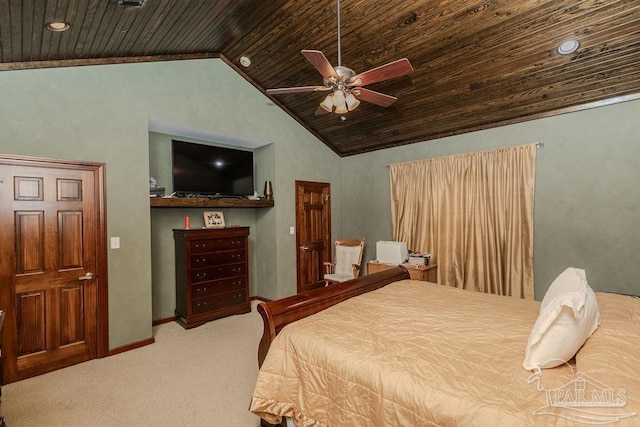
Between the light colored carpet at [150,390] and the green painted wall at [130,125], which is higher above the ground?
the green painted wall at [130,125]

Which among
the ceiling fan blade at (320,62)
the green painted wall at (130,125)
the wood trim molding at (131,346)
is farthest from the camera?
the wood trim molding at (131,346)

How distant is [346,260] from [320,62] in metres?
3.48

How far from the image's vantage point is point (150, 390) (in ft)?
8.39

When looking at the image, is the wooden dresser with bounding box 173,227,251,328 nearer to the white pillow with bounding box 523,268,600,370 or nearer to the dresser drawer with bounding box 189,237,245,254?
the dresser drawer with bounding box 189,237,245,254

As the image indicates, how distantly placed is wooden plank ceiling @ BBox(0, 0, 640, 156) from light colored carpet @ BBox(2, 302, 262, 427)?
114 inches

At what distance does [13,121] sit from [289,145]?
327 cm

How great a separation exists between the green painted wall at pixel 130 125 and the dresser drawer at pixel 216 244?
0.57 metres

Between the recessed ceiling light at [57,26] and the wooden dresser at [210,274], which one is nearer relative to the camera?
the recessed ceiling light at [57,26]

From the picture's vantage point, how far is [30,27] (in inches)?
90.5

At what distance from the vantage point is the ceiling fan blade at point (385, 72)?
209 cm

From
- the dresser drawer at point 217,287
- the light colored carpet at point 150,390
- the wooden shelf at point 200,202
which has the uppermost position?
the wooden shelf at point 200,202

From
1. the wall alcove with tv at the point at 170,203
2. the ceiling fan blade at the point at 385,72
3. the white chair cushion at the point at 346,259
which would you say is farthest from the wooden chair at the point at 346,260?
the ceiling fan blade at the point at 385,72

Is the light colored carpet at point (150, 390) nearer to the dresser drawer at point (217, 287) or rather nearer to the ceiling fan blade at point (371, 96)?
the dresser drawer at point (217, 287)

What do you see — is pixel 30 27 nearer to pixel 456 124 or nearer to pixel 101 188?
pixel 101 188
